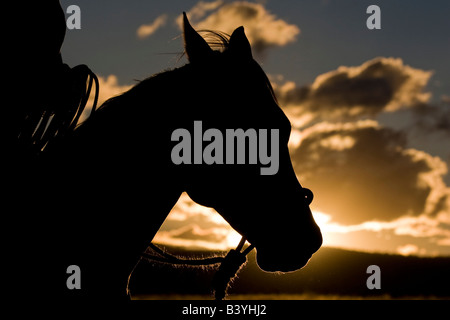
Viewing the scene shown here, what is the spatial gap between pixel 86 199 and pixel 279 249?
1331 millimetres

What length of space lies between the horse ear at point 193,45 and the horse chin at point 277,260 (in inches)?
54.3

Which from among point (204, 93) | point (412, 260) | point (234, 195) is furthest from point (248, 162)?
point (412, 260)

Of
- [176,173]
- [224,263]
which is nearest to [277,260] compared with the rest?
[224,263]

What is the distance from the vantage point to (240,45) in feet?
11.3

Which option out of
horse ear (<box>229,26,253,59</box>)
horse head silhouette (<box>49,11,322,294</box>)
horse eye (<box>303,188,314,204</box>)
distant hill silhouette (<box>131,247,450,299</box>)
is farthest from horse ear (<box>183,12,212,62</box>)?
distant hill silhouette (<box>131,247,450,299</box>)

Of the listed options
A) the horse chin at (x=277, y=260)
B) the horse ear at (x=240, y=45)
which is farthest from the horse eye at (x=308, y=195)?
the horse ear at (x=240, y=45)

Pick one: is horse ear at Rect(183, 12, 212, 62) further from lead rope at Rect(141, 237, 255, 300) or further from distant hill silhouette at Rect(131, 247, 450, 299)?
distant hill silhouette at Rect(131, 247, 450, 299)

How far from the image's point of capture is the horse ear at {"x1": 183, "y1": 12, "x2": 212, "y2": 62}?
3.28 m

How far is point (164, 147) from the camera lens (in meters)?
3.19

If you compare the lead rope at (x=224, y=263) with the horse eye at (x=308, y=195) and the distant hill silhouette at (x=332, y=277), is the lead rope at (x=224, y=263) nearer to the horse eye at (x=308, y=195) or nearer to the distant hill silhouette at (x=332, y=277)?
the horse eye at (x=308, y=195)

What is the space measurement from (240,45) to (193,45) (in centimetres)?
34

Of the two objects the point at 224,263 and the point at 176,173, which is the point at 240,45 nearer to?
the point at 176,173

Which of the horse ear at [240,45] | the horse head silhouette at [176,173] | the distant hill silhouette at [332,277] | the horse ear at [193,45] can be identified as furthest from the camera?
the distant hill silhouette at [332,277]

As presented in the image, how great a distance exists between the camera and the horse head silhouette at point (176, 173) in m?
3.04
